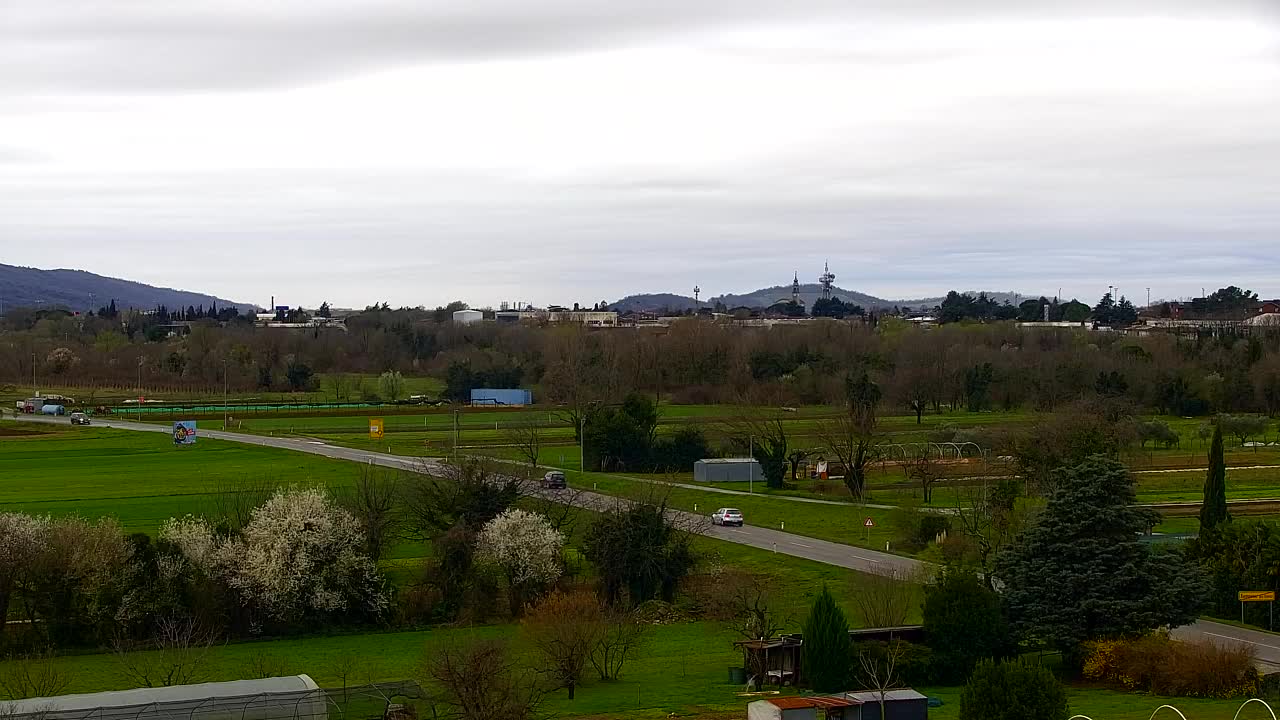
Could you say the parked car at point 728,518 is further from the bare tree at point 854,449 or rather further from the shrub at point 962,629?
the shrub at point 962,629

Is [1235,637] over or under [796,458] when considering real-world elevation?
under

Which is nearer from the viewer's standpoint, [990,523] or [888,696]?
[888,696]

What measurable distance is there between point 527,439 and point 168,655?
40.8 meters

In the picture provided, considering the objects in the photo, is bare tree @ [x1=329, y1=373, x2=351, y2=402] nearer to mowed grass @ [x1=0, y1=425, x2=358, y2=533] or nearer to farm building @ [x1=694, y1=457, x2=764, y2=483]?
mowed grass @ [x1=0, y1=425, x2=358, y2=533]

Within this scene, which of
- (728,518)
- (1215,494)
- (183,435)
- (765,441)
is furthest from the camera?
(183,435)

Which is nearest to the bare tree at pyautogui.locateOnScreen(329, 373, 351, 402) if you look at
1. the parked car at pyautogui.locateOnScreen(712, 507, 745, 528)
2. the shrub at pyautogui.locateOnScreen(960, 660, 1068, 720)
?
the parked car at pyautogui.locateOnScreen(712, 507, 745, 528)

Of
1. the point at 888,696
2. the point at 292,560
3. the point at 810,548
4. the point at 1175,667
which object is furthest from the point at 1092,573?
the point at 292,560

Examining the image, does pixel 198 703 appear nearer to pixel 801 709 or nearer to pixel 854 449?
pixel 801 709

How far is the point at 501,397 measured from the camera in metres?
116

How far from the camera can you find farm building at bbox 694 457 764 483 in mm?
70188

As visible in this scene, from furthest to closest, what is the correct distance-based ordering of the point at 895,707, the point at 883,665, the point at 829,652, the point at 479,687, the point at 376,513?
the point at 376,513 < the point at 883,665 < the point at 829,652 < the point at 895,707 < the point at 479,687

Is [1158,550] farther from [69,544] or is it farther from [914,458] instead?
[914,458]

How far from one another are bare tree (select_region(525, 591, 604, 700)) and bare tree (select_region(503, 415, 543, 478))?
21.3 meters

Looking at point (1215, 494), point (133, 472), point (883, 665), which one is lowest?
point (883, 665)
